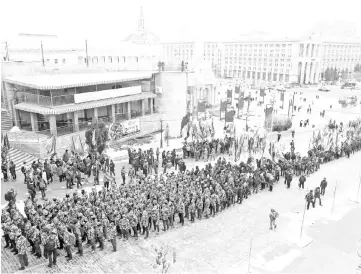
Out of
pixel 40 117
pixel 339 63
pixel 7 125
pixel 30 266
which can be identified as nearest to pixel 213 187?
pixel 30 266

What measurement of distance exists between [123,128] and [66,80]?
617cm

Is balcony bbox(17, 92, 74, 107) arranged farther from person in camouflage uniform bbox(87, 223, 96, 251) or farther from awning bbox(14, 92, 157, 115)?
person in camouflage uniform bbox(87, 223, 96, 251)

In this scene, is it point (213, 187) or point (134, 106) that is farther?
point (134, 106)

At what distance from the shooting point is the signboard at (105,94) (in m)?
26.4

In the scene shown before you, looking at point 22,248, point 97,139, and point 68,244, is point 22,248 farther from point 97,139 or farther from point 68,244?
point 97,139

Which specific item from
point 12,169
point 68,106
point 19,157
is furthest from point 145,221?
point 68,106

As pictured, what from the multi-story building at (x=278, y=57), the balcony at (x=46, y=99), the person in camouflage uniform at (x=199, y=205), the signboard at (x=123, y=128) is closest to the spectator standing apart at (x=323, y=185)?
the person in camouflage uniform at (x=199, y=205)

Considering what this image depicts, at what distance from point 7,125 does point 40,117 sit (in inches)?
120

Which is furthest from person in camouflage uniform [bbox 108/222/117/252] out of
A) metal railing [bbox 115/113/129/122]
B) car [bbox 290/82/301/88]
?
car [bbox 290/82/301/88]

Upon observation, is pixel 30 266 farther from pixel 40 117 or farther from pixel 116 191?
pixel 40 117

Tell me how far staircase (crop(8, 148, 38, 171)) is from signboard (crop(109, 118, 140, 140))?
269 inches

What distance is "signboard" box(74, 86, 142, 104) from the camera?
26422 mm

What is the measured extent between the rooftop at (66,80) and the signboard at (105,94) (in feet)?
2.44

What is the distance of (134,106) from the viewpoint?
3234cm
